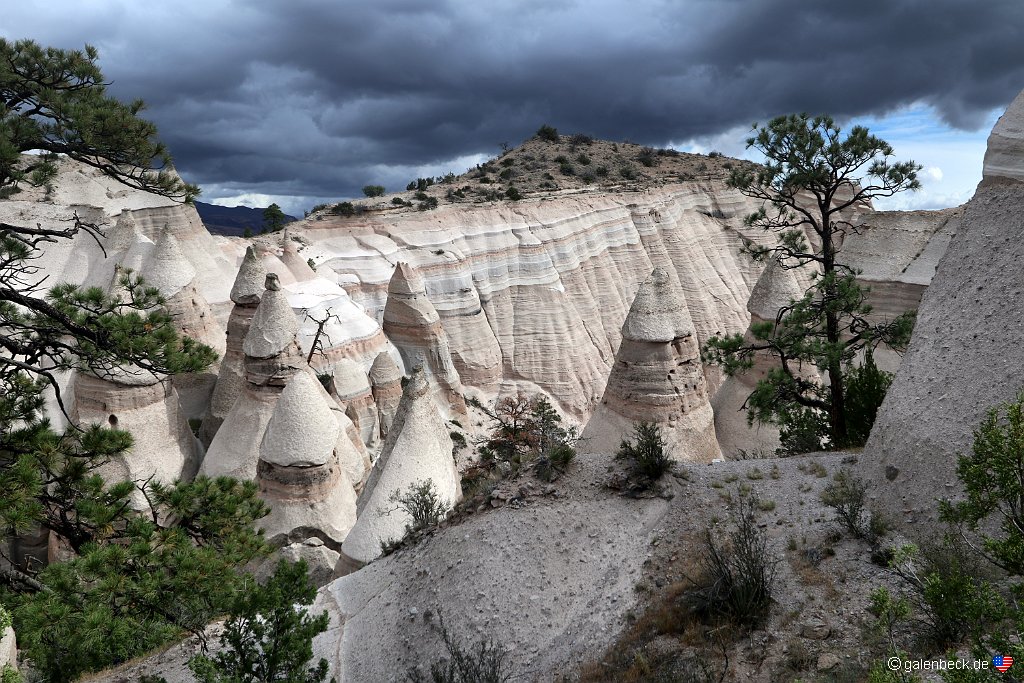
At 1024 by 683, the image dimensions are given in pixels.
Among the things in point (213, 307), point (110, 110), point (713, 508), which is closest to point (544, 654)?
point (713, 508)

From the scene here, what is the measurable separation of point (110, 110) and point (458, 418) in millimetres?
14935

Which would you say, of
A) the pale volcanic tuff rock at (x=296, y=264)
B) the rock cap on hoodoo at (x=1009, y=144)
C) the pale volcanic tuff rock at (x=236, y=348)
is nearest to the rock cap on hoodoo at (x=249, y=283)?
the pale volcanic tuff rock at (x=236, y=348)

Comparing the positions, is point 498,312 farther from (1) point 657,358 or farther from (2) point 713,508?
(2) point 713,508

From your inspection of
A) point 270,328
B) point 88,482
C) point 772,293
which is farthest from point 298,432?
point 772,293

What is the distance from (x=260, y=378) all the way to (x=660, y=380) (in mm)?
8182

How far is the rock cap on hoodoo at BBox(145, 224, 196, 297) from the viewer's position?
15.1 metres

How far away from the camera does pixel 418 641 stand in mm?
6320

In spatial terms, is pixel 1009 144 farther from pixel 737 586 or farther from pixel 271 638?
pixel 271 638

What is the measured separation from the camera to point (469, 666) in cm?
500

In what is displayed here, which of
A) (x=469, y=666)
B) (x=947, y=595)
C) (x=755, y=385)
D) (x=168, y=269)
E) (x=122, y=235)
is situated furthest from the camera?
(x=122, y=235)

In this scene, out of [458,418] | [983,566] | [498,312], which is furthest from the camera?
[498,312]

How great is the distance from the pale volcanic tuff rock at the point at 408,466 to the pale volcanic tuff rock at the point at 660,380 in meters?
3.46

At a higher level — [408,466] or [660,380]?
[660,380]

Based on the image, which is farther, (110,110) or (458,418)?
(458,418)
